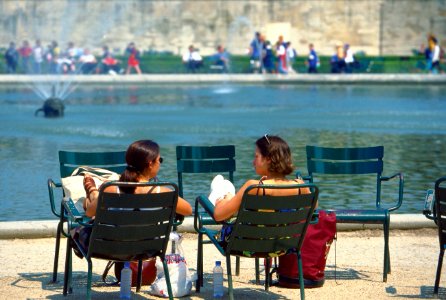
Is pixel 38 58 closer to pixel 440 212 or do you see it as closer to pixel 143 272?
pixel 143 272

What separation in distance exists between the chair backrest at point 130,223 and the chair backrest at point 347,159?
75.5 inches

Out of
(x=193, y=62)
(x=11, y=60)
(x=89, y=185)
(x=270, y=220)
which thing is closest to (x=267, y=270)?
(x=270, y=220)

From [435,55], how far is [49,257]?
29057mm

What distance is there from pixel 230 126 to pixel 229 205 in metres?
13.8

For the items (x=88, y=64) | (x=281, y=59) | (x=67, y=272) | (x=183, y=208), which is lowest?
(x=88, y=64)

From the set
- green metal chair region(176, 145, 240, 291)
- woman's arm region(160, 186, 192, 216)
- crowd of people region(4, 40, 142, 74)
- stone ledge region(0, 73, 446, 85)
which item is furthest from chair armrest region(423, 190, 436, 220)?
crowd of people region(4, 40, 142, 74)

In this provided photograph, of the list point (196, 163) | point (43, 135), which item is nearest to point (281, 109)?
point (43, 135)

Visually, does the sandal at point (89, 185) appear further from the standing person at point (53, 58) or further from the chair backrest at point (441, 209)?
the standing person at point (53, 58)

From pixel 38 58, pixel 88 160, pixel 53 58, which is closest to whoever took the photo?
pixel 88 160

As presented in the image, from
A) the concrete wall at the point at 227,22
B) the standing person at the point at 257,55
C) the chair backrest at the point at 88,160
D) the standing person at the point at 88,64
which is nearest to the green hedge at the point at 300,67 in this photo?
the standing person at the point at 257,55

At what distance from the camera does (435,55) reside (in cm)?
3578

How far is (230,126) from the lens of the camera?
795 inches

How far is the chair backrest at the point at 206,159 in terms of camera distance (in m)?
8.07

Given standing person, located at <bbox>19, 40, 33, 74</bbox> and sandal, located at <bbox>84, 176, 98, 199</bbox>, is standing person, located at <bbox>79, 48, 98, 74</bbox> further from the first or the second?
sandal, located at <bbox>84, 176, 98, 199</bbox>
